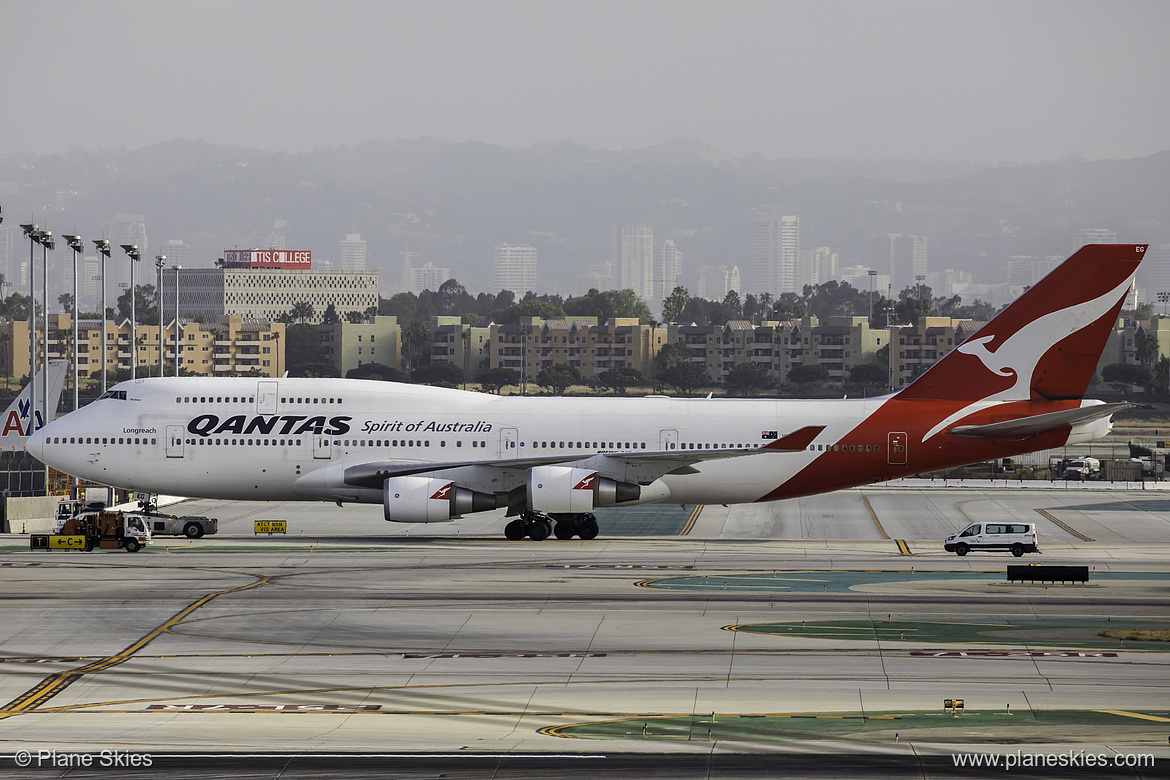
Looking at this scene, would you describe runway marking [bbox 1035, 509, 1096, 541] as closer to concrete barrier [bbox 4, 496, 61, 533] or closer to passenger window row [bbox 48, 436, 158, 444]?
passenger window row [bbox 48, 436, 158, 444]

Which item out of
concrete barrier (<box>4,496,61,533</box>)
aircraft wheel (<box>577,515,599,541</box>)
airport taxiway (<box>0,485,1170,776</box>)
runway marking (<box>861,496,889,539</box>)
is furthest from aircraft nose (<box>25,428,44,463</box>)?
runway marking (<box>861,496,889,539</box>)

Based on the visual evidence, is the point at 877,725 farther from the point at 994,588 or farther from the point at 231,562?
the point at 231,562

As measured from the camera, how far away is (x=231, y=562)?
41.7 m

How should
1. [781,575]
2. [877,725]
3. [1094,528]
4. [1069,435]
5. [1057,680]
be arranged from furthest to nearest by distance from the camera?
[1094,528]
[1069,435]
[781,575]
[1057,680]
[877,725]

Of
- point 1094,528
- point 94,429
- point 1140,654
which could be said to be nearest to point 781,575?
point 1140,654

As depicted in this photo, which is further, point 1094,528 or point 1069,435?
point 1094,528

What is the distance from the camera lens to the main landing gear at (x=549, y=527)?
4962cm

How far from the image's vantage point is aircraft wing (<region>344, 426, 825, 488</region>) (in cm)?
4769

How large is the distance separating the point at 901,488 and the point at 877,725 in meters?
60.8

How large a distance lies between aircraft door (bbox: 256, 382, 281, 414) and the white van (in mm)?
26060

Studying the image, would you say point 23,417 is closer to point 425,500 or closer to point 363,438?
point 363,438

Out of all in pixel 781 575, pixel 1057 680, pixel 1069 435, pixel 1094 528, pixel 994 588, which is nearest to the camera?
pixel 1057 680

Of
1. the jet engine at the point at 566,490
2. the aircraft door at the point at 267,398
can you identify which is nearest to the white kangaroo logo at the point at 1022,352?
the jet engine at the point at 566,490

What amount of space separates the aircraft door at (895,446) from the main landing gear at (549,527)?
11707 mm
